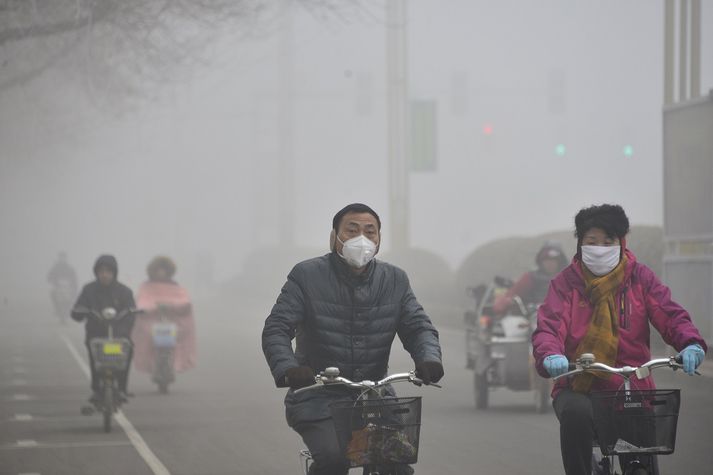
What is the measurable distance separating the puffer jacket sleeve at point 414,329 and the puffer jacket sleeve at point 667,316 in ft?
3.25

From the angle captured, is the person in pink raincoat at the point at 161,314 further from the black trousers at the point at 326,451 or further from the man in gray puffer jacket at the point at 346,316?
the black trousers at the point at 326,451

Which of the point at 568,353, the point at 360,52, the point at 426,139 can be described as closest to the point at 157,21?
the point at 568,353

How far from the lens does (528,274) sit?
1530 cm

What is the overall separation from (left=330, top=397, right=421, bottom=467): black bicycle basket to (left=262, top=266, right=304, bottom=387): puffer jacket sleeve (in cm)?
49

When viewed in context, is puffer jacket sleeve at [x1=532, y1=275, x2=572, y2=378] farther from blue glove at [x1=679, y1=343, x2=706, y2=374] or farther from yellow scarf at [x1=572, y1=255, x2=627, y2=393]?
blue glove at [x1=679, y1=343, x2=706, y2=374]

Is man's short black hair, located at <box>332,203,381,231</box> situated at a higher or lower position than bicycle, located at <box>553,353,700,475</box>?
higher

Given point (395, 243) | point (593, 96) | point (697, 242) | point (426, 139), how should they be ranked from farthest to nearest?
point (593, 96) < point (426, 139) < point (395, 243) < point (697, 242)

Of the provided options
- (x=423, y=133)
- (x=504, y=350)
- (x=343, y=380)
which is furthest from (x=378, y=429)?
(x=423, y=133)

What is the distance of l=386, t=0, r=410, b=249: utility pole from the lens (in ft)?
Answer: 129

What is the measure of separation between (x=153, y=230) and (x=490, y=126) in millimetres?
53950

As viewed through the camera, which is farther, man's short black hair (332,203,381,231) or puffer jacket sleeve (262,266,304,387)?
man's short black hair (332,203,381,231)

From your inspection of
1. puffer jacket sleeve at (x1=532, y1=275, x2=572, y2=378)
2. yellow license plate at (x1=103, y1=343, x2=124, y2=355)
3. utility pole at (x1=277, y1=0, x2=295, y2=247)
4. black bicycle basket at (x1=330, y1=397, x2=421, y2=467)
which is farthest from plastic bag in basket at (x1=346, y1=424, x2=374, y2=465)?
utility pole at (x1=277, y1=0, x2=295, y2=247)

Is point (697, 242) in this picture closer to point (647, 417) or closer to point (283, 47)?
point (647, 417)

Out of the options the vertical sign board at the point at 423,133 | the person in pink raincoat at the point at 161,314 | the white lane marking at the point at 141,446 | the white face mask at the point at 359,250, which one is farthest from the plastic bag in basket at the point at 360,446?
the vertical sign board at the point at 423,133
